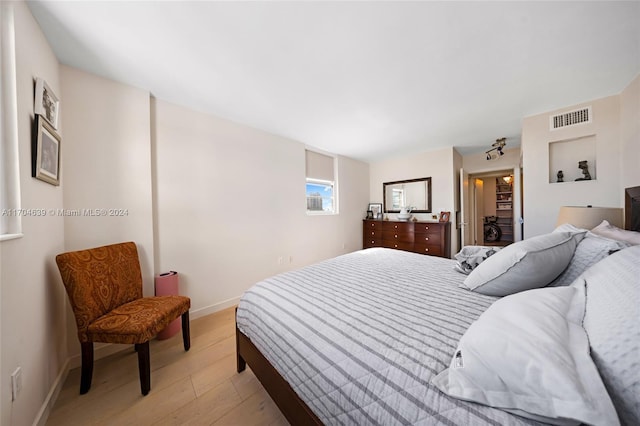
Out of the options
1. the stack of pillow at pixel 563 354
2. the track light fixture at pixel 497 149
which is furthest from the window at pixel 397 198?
the stack of pillow at pixel 563 354

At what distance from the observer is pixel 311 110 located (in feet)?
7.93

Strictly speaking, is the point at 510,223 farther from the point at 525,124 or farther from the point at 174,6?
the point at 174,6

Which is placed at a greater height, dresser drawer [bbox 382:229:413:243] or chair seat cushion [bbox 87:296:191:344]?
dresser drawer [bbox 382:229:413:243]

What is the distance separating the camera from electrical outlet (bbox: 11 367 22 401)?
0.97 meters

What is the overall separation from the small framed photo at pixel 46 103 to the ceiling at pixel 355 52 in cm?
39

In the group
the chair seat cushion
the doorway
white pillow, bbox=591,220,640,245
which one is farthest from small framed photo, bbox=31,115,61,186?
the doorway

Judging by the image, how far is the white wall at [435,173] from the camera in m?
3.88

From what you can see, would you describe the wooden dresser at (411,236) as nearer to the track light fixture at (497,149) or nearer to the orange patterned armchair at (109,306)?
the track light fixture at (497,149)

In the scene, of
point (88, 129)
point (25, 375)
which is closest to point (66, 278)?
point (25, 375)

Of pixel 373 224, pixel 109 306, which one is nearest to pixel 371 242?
pixel 373 224

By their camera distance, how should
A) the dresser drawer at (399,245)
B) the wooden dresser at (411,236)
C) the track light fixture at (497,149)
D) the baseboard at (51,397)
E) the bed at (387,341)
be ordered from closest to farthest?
the bed at (387,341)
the baseboard at (51,397)
the track light fixture at (497,149)
the wooden dresser at (411,236)
the dresser drawer at (399,245)

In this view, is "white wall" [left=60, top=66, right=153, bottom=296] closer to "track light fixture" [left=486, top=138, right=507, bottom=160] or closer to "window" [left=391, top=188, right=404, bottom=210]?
"window" [left=391, top=188, right=404, bottom=210]

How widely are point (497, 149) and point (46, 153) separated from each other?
17.9ft

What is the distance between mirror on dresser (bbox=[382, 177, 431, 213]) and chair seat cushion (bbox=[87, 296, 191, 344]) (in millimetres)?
4229
